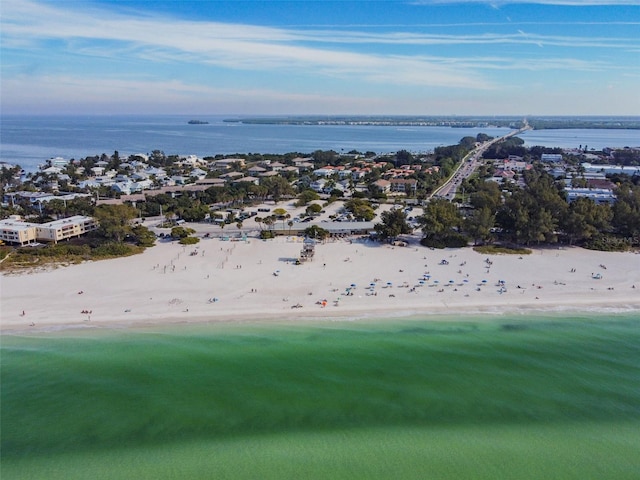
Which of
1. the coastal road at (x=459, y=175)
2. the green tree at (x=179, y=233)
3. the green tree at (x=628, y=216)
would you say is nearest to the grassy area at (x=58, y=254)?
the green tree at (x=179, y=233)

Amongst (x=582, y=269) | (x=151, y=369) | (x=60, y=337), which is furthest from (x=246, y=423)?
(x=582, y=269)

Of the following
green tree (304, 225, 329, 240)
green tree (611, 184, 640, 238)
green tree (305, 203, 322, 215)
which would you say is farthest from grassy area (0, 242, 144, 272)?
green tree (611, 184, 640, 238)

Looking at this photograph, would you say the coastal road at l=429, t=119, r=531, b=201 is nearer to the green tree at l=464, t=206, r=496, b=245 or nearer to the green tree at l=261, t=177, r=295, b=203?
the green tree at l=261, t=177, r=295, b=203

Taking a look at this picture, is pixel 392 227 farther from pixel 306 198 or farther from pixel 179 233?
pixel 306 198

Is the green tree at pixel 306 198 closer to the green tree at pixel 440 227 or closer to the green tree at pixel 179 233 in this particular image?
the green tree at pixel 179 233

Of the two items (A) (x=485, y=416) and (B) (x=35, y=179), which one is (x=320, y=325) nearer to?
(A) (x=485, y=416)

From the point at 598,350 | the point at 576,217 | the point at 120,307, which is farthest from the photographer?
the point at 576,217

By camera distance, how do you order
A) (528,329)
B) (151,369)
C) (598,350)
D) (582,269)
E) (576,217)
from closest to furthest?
(151,369)
(598,350)
(528,329)
(582,269)
(576,217)
